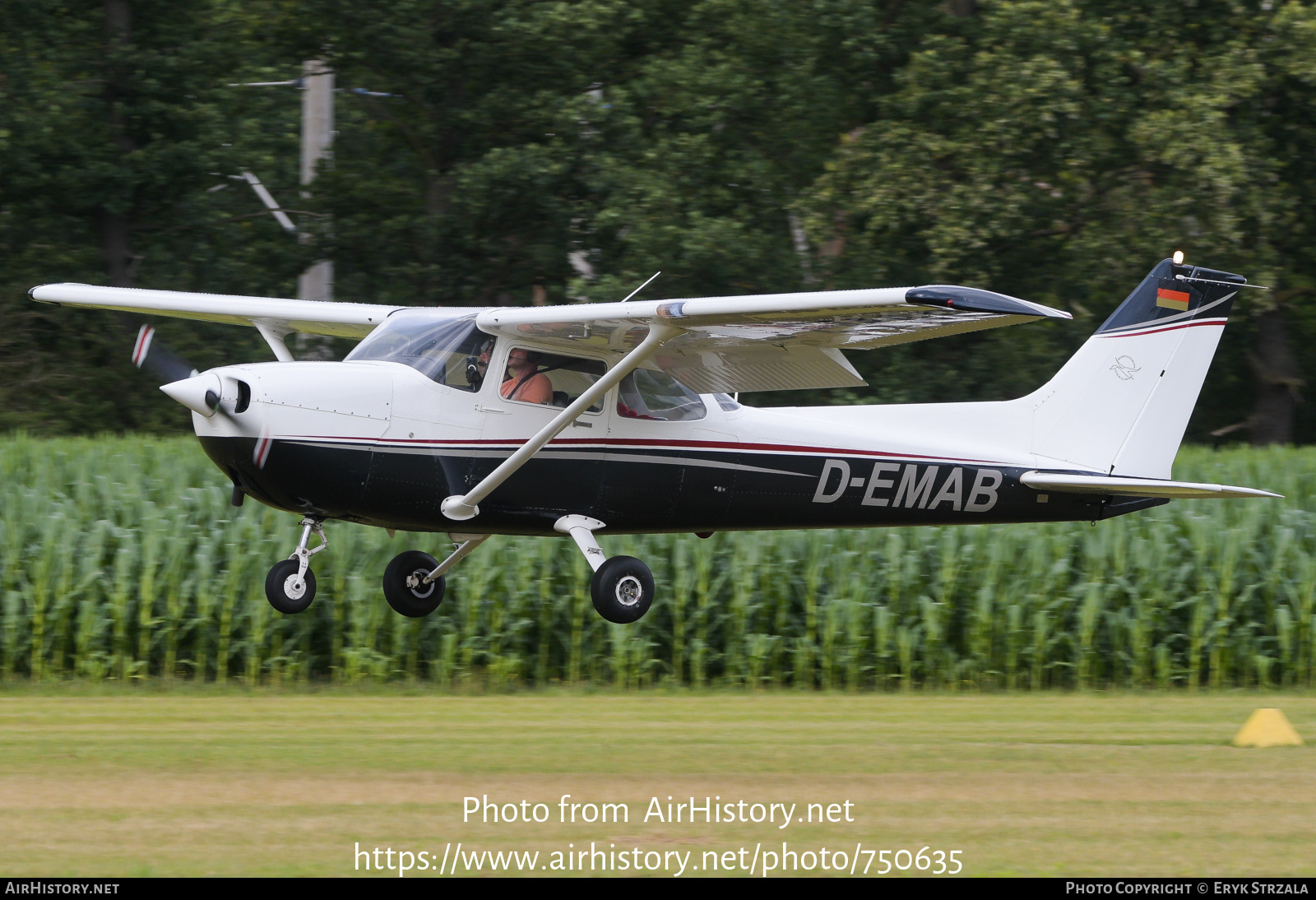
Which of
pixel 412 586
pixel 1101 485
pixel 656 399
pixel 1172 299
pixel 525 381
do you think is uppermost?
pixel 1172 299

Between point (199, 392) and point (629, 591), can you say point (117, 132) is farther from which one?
point (629, 591)

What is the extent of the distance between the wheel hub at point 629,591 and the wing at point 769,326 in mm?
1492

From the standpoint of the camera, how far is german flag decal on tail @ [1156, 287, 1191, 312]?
1220 cm

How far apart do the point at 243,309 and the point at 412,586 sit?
109 inches

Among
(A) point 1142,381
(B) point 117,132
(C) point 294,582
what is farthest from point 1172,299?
(B) point 117,132

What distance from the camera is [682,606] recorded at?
1539 cm

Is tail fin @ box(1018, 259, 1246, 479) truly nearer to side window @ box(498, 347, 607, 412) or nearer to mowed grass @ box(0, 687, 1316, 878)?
mowed grass @ box(0, 687, 1316, 878)

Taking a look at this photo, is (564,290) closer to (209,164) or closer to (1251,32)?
(209,164)

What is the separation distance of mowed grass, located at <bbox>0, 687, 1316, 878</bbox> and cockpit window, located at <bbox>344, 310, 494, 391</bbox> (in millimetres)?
2718

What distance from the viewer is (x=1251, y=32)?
25109 millimetres

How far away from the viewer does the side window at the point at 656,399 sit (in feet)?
34.4

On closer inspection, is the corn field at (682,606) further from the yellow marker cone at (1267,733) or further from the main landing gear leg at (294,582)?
the main landing gear leg at (294,582)

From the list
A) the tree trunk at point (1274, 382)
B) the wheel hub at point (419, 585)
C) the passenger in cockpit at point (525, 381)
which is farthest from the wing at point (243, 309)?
the tree trunk at point (1274, 382)

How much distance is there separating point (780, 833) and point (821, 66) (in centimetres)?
2046
